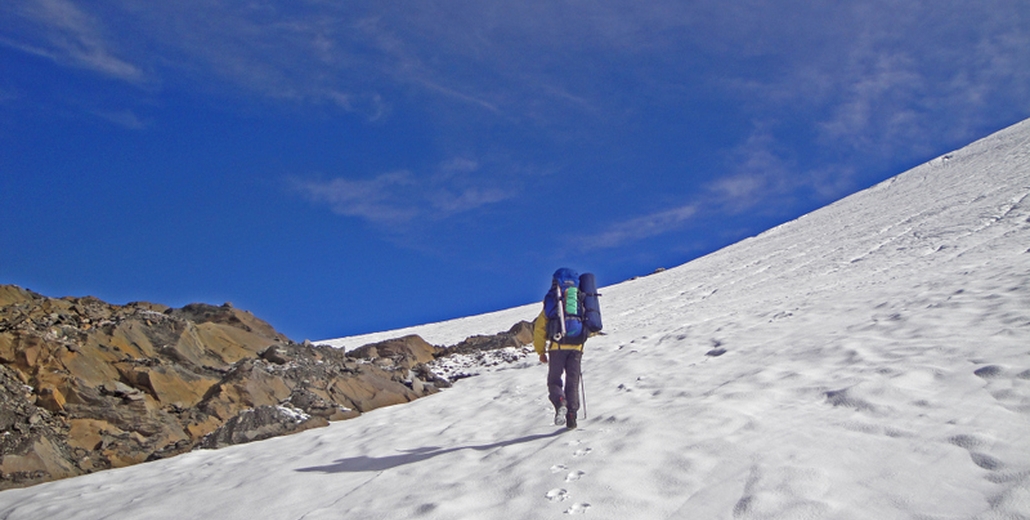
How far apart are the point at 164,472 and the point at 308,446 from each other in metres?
1.88

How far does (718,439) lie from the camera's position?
20.0ft

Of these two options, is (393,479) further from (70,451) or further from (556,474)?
(70,451)

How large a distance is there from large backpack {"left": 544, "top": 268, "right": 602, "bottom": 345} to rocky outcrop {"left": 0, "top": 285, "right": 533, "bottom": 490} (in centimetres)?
540

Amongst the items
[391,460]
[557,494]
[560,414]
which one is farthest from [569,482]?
[391,460]

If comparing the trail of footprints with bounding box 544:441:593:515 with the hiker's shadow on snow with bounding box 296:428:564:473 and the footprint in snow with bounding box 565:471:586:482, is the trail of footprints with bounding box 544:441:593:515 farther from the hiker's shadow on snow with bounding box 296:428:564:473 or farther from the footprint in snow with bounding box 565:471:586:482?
the hiker's shadow on snow with bounding box 296:428:564:473

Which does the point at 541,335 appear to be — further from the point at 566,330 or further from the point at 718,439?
the point at 718,439

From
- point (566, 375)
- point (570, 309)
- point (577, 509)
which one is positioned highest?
point (570, 309)

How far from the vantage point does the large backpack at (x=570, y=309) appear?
7566 mm

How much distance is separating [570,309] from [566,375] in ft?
2.65

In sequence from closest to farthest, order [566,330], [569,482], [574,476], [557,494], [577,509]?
[577,509] → [557,494] → [569,482] → [574,476] → [566,330]

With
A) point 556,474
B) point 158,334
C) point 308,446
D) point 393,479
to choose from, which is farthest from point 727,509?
point 158,334

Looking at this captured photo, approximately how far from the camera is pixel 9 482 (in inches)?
338

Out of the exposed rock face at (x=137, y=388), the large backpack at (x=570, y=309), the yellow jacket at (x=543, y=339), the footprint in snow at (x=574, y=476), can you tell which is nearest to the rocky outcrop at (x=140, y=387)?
the exposed rock face at (x=137, y=388)

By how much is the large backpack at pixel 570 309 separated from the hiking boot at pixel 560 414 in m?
0.79
